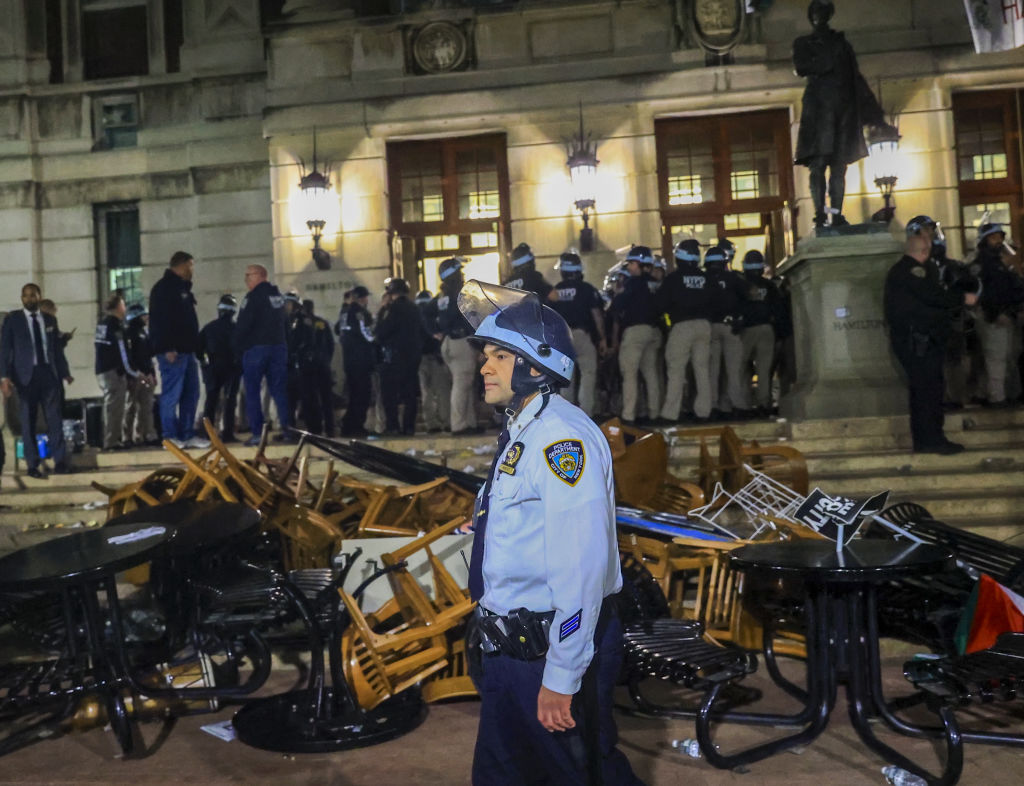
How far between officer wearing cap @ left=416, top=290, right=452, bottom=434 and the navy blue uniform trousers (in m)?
8.58

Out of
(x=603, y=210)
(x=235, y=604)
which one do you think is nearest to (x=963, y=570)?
(x=235, y=604)

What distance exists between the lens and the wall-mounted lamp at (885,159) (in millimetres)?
14227

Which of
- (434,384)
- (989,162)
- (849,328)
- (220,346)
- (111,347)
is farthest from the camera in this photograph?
(989,162)

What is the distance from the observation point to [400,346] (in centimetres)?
1102

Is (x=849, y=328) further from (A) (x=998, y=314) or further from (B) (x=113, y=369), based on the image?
A: (B) (x=113, y=369)

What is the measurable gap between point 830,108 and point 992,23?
1.66 meters

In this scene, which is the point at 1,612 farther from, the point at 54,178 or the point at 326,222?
the point at 54,178

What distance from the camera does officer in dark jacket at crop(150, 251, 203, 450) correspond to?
33.6ft

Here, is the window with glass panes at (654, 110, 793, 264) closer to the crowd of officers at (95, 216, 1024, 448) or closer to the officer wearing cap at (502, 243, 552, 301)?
the crowd of officers at (95, 216, 1024, 448)

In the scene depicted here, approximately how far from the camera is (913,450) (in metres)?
8.86

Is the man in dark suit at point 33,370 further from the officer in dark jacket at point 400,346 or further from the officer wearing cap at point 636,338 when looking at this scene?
the officer wearing cap at point 636,338

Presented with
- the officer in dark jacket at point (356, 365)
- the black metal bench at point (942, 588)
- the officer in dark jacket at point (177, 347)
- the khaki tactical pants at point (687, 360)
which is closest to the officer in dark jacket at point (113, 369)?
the officer in dark jacket at point (177, 347)

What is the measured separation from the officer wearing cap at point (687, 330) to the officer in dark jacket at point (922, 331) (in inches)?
78.1

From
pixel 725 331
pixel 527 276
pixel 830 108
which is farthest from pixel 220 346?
pixel 830 108
